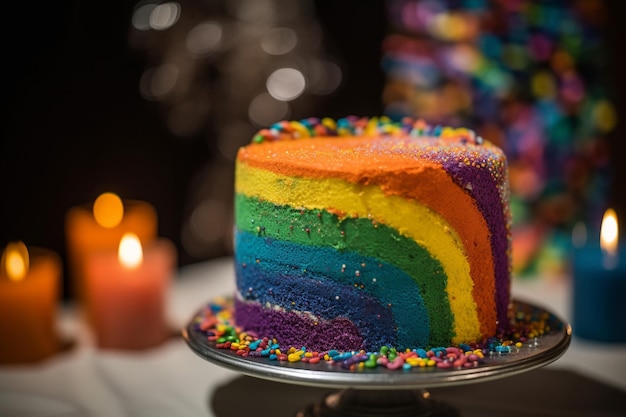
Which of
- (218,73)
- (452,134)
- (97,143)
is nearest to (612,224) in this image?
(452,134)

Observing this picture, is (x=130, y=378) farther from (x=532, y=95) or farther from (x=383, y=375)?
(x=532, y=95)

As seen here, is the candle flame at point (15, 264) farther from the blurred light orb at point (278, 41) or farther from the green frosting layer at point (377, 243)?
the blurred light orb at point (278, 41)

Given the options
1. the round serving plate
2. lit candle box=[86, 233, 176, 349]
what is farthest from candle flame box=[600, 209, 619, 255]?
lit candle box=[86, 233, 176, 349]

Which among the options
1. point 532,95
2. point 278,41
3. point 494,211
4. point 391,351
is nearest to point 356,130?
point 494,211

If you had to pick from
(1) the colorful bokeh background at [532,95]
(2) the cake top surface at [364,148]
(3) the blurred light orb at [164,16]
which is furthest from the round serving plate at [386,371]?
(3) the blurred light orb at [164,16]

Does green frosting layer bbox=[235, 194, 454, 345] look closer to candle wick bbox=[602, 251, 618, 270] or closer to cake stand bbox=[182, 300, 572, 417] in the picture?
cake stand bbox=[182, 300, 572, 417]

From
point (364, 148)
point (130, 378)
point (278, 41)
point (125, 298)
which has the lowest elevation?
point (130, 378)
